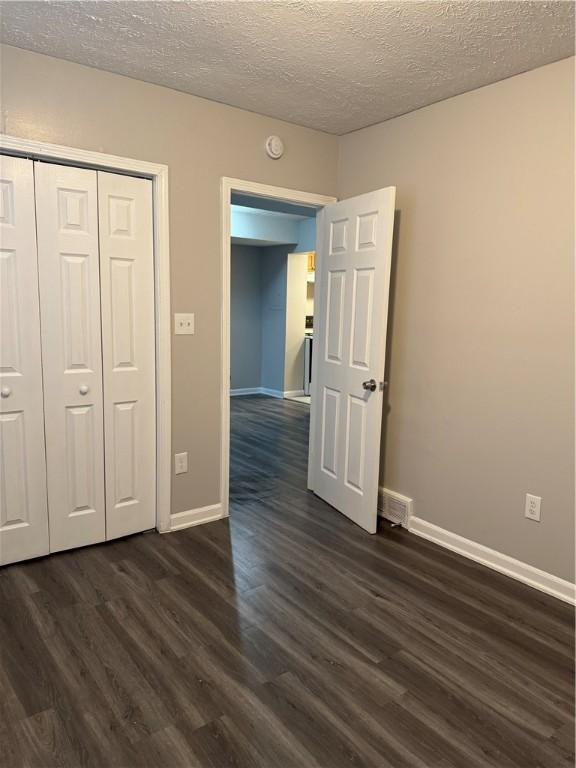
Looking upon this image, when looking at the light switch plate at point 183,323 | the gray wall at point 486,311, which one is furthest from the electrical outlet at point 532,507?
the light switch plate at point 183,323

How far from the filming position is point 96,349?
2781mm

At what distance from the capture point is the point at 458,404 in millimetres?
2906

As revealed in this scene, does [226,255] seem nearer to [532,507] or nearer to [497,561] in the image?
[532,507]

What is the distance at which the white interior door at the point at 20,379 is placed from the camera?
2.46 meters

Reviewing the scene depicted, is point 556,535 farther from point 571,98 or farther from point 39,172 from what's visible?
point 39,172

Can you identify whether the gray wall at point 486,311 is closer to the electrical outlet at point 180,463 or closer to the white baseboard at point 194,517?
the white baseboard at point 194,517

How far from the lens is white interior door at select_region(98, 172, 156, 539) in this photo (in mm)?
2754

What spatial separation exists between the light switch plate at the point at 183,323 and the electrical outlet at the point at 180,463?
717 millimetres

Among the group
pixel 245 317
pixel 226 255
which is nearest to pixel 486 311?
pixel 226 255

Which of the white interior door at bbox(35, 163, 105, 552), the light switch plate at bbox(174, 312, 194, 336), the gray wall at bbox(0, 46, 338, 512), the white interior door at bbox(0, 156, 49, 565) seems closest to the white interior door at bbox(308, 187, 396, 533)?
the gray wall at bbox(0, 46, 338, 512)

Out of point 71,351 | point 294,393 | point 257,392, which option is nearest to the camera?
point 71,351

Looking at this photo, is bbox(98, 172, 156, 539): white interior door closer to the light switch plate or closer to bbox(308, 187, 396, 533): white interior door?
the light switch plate

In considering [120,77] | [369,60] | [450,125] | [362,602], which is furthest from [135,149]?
[362,602]

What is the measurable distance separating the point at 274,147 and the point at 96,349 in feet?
5.29
